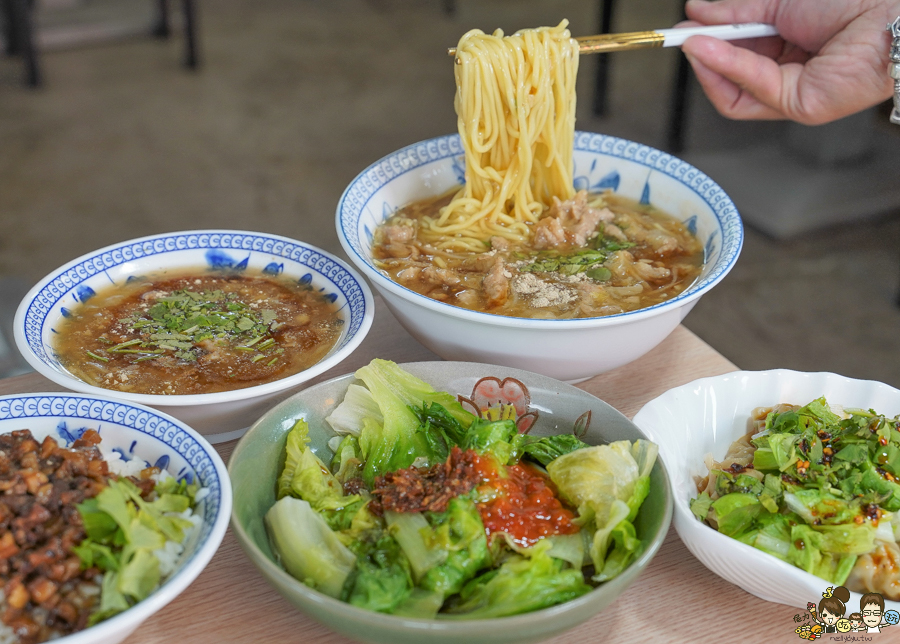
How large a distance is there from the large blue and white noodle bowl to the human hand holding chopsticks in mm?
427

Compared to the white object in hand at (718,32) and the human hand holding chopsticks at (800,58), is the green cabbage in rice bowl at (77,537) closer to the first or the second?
the white object in hand at (718,32)

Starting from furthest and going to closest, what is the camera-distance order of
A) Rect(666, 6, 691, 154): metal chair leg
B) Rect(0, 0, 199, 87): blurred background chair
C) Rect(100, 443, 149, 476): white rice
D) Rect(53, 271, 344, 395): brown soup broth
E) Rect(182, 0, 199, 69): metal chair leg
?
Rect(182, 0, 199, 69): metal chair leg
Rect(0, 0, 199, 87): blurred background chair
Rect(666, 6, 691, 154): metal chair leg
Rect(53, 271, 344, 395): brown soup broth
Rect(100, 443, 149, 476): white rice

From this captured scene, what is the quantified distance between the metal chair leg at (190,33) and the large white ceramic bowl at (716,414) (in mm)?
6327

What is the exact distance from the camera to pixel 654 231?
2.01 m

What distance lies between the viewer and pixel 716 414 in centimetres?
153

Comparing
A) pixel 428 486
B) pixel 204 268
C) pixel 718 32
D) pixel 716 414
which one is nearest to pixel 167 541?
pixel 428 486

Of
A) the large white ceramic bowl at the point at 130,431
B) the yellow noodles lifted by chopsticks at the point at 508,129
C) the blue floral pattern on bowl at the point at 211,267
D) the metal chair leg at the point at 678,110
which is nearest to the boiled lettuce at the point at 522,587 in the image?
the large white ceramic bowl at the point at 130,431

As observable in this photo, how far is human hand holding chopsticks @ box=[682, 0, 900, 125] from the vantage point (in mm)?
2297

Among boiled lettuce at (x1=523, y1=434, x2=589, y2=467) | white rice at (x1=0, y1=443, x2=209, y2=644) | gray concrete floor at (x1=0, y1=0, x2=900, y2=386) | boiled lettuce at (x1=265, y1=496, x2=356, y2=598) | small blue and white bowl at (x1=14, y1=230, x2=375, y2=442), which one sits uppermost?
small blue and white bowl at (x1=14, y1=230, x2=375, y2=442)

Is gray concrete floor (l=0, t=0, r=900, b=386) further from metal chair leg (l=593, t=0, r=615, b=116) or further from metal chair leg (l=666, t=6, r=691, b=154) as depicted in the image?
metal chair leg (l=666, t=6, r=691, b=154)

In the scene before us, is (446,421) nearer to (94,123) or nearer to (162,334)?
(162,334)

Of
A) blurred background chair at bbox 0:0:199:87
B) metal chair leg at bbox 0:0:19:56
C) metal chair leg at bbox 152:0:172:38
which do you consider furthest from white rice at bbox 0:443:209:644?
metal chair leg at bbox 152:0:172:38

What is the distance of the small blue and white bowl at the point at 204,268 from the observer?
143 cm

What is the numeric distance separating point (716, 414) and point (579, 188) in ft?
3.08
